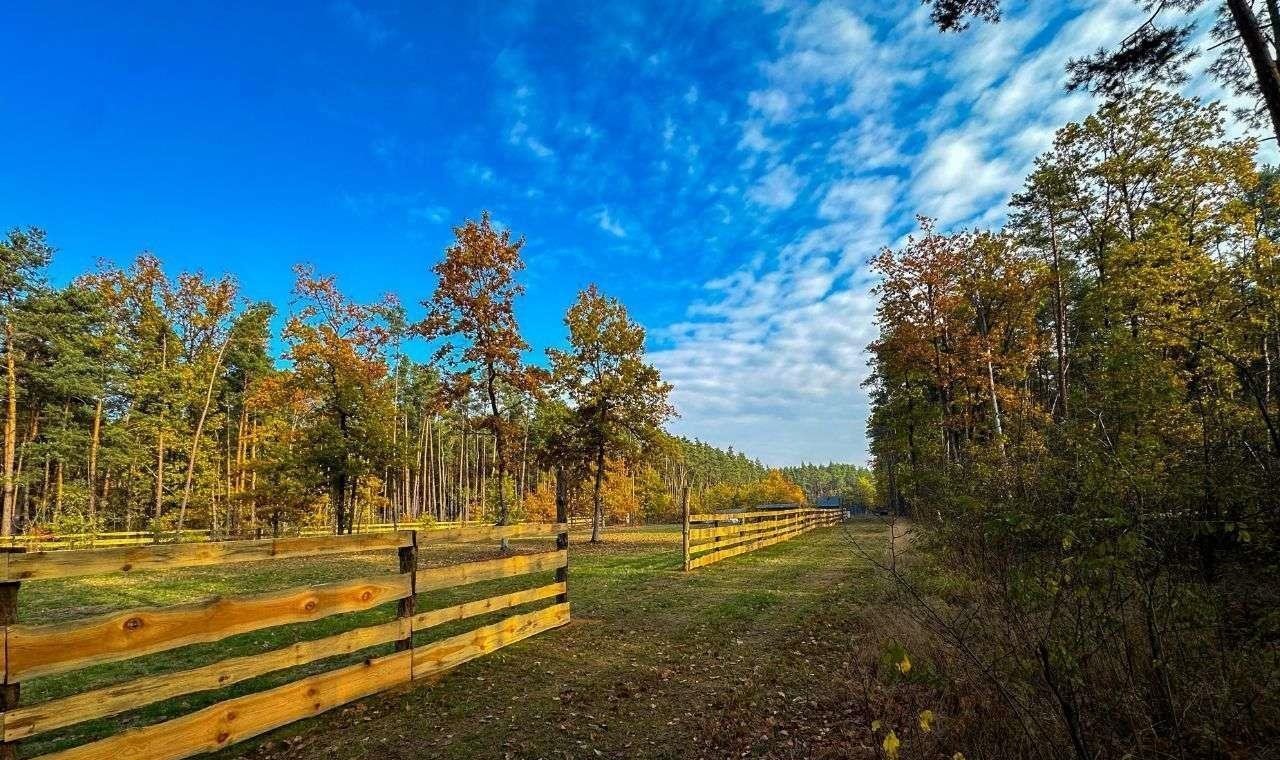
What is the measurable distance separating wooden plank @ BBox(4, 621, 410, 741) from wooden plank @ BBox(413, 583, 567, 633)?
0.69m

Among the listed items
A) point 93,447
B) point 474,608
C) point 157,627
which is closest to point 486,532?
point 474,608

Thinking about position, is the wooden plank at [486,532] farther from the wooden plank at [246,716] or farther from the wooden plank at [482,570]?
the wooden plank at [246,716]

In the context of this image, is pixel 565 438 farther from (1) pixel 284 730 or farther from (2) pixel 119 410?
(2) pixel 119 410

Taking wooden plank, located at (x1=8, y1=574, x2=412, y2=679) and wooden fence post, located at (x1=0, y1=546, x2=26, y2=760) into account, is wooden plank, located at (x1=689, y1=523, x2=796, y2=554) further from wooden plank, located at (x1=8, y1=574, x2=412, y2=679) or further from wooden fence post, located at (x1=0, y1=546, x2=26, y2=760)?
wooden fence post, located at (x1=0, y1=546, x2=26, y2=760)

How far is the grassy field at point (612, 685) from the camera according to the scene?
161 inches

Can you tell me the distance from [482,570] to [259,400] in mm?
26435

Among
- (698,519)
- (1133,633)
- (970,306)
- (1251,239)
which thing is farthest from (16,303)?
(1251,239)

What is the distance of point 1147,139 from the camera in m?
16.8

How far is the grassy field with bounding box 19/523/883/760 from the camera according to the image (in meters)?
4.10

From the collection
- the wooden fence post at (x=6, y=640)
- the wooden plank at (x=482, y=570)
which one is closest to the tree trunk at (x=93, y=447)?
the wooden plank at (x=482, y=570)

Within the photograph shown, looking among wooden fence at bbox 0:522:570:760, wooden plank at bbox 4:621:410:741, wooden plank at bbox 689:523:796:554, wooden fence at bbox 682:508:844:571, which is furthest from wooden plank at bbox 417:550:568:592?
wooden plank at bbox 689:523:796:554

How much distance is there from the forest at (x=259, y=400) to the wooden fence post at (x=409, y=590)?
816cm

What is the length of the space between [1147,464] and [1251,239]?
17520mm

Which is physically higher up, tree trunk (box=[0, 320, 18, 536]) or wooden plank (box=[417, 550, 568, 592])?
tree trunk (box=[0, 320, 18, 536])
